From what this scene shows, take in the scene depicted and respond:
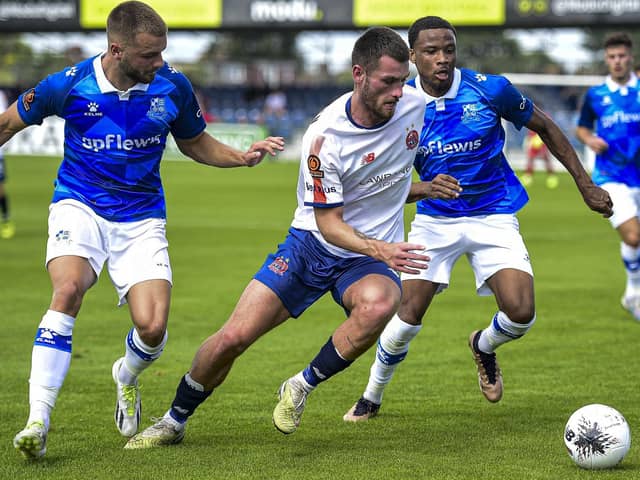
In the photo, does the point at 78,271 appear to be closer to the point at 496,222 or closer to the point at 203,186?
the point at 496,222

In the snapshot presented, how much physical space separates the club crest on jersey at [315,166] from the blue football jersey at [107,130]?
100 cm

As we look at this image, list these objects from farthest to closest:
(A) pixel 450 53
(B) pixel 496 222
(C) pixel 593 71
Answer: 1. (C) pixel 593 71
2. (B) pixel 496 222
3. (A) pixel 450 53

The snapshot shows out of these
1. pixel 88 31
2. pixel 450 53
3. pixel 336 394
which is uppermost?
pixel 450 53

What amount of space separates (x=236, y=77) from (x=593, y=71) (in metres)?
16.0

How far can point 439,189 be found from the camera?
666 centimetres

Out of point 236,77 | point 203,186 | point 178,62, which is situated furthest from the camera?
point 236,77

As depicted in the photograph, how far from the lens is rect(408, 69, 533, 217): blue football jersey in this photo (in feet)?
23.9

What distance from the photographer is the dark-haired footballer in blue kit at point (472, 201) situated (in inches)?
285

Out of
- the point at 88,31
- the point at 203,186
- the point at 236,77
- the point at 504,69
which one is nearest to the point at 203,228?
the point at 203,186

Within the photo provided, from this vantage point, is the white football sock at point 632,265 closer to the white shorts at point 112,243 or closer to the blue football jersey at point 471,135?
the blue football jersey at point 471,135

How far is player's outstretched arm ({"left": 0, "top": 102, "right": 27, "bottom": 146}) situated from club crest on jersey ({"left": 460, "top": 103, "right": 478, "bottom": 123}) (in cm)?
266

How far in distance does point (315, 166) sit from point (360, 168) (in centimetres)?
28

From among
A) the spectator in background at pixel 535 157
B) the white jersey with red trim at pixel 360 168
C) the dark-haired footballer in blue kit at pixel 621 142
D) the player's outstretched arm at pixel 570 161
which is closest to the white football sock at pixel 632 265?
the dark-haired footballer in blue kit at pixel 621 142

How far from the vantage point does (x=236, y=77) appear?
51.3m
